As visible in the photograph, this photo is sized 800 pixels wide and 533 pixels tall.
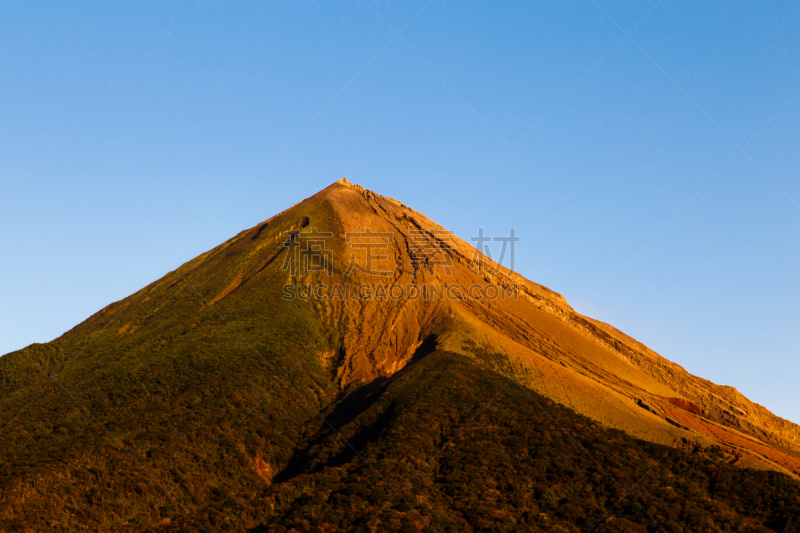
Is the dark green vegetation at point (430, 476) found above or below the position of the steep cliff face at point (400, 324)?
below

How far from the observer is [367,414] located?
216 ft

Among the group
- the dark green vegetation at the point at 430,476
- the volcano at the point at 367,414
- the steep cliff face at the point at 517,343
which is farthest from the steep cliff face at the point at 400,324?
the dark green vegetation at the point at 430,476

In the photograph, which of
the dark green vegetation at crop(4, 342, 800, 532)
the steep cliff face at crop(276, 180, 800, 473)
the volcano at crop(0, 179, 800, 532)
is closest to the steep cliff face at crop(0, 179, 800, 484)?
the steep cliff face at crop(276, 180, 800, 473)

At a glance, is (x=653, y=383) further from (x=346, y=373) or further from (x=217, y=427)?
(x=217, y=427)

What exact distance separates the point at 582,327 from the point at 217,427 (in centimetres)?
5315

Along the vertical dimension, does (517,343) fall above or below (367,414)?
above

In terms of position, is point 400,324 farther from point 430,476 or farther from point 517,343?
point 430,476

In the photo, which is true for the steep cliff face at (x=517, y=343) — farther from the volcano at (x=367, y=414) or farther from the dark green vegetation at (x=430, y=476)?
the dark green vegetation at (x=430, y=476)

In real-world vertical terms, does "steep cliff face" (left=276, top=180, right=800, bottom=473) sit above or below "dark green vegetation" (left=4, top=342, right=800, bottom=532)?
above

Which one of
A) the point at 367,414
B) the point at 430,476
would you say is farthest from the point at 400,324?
the point at 430,476

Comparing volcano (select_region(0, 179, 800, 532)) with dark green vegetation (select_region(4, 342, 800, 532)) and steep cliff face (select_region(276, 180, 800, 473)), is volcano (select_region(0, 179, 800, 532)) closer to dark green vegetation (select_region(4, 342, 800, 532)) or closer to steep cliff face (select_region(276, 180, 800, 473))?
dark green vegetation (select_region(4, 342, 800, 532))

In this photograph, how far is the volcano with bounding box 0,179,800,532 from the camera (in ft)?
169

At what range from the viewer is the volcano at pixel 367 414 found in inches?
2023

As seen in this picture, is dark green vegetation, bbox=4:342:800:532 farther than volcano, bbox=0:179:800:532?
No
